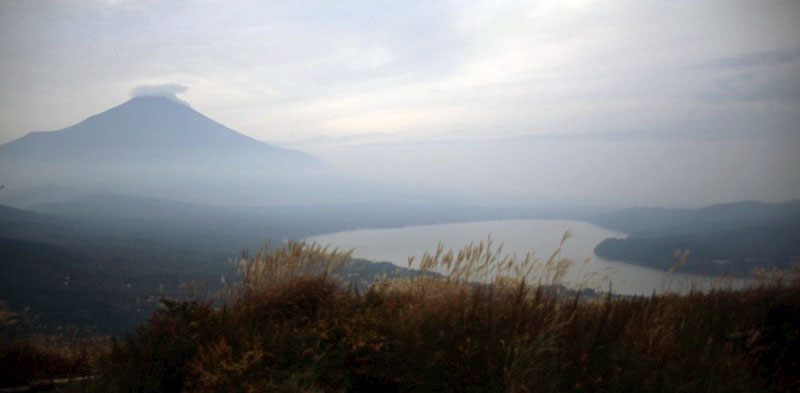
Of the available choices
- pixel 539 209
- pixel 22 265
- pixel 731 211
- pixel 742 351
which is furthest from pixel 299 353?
pixel 22 265

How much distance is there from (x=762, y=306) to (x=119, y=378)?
20.4 feet

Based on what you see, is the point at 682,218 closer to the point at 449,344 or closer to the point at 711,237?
the point at 711,237

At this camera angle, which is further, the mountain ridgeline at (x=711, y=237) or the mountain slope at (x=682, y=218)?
the mountain slope at (x=682, y=218)

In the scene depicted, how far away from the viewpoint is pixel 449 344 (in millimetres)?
3865

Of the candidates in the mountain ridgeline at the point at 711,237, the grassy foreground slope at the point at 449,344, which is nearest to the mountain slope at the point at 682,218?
the mountain ridgeline at the point at 711,237

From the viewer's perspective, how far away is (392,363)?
3896 millimetres

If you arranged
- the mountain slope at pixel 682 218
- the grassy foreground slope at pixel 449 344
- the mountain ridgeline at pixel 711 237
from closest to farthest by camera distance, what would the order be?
the grassy foreground slope at pixel 449 344, the mountain ridgeline at pixel 711 237, the mountain slope at pixel 682 218

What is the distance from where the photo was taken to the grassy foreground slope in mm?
3594

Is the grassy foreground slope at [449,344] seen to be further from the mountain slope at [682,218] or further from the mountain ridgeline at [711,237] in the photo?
the mountain slope at [682,218]

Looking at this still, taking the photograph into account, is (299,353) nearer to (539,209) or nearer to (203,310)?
(203,310)

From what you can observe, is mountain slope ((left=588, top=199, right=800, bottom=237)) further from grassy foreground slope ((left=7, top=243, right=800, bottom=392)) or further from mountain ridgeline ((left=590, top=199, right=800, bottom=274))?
grassy foreground slope ((left=7, top=243, right=800, bottom=392))

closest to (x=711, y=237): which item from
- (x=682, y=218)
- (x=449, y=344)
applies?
(x=682, y=218)

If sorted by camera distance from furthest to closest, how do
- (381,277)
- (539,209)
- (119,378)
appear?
(539,209) → (381,277) → (119,378)

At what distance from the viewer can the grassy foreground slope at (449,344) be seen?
3.59m
